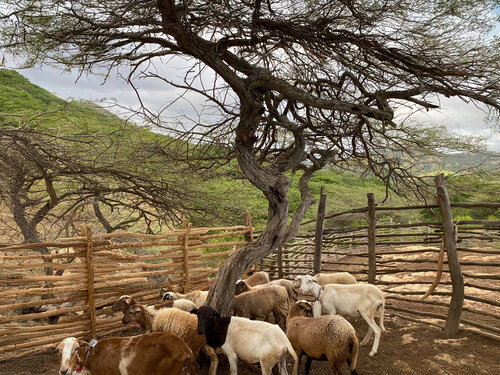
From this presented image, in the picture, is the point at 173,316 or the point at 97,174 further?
the point at 97,174

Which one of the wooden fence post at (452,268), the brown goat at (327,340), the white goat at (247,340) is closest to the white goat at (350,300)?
the wooden fence post at (452,268)

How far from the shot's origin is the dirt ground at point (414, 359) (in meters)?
4.50

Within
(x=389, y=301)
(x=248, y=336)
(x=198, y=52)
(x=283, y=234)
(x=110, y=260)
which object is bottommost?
(x=389, y=301)

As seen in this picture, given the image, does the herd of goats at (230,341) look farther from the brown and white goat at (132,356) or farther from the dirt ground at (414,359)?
the dirt ground at (414,359)

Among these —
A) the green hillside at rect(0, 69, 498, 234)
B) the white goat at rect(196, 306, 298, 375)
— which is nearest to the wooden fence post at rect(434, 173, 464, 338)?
the white goat at rect(196, 306, 298, 375)

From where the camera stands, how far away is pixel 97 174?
23.9 feet

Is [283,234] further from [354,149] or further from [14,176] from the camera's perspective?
[14,176]

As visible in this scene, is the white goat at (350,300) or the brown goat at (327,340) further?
the white goat at (350,300)

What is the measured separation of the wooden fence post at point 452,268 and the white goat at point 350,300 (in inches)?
38.4

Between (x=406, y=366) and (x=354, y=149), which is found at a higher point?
(x=354, y=149)

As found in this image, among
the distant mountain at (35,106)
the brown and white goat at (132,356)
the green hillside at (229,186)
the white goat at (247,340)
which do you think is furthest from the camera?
the green hillside at (229,186)

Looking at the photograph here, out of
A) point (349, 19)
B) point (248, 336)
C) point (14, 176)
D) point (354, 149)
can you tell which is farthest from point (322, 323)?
point (14, 176)

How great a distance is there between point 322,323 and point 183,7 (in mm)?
3773

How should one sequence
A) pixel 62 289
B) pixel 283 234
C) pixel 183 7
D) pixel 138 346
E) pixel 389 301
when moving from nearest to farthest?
pixel 138 346 < pixel 183 7 < pixel 283 234 < pixel 62 289 < pixel 389 301
